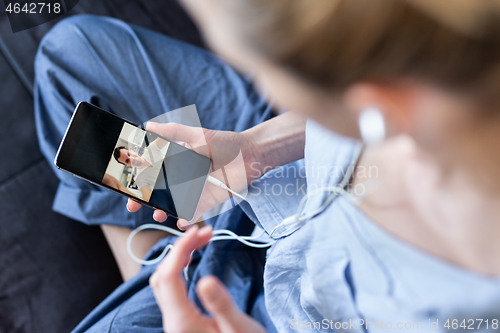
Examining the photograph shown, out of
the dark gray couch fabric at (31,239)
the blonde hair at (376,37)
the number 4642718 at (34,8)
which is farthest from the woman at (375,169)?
the number 4642718 at (34,8)

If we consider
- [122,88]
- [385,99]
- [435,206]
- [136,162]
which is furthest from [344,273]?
[122,88]

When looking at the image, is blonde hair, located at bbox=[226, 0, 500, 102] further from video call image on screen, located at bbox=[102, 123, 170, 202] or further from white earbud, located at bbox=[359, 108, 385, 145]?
video call image on screen, located at bbox=[102, 123, 170, 202]

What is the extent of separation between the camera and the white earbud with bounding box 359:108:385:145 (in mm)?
215

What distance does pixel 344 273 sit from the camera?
0.37 m

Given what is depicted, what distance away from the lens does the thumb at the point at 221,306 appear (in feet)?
0.83

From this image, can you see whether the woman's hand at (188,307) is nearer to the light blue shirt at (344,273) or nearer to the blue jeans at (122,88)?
the light blue shirt at (344,273)

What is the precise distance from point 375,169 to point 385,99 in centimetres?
20

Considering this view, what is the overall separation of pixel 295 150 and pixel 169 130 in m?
0.22

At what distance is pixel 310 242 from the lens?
1.34 ft

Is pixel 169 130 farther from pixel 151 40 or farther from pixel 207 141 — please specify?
pixel 151 40

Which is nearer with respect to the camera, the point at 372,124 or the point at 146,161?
the point at 372,124

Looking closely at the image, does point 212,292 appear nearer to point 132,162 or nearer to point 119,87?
point 132,162

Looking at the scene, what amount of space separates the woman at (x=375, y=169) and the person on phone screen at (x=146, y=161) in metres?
0.03

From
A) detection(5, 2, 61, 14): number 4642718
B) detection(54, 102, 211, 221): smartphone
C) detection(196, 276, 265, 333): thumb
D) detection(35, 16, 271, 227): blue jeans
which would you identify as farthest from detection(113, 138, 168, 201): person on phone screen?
detection(5, 2, 61, 14): number 4642718
